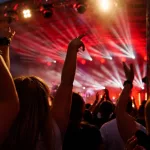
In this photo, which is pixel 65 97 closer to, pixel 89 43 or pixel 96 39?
pixel 96 39

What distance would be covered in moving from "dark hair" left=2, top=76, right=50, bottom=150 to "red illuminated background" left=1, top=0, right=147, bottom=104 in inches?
345

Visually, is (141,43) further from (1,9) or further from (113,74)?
(1,9)

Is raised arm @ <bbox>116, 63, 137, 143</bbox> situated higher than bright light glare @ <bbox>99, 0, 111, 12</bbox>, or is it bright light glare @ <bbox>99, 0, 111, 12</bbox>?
bright light glare @ <bbox>99, 0, 111, 12</bbox>

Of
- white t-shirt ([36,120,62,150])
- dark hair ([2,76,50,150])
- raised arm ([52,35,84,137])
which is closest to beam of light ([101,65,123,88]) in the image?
raised arm ([52,35,84,137])

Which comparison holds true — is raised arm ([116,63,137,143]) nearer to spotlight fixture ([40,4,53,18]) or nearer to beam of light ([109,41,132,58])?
spotlight fixture ([40,4,53,18])

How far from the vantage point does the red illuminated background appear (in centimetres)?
1276

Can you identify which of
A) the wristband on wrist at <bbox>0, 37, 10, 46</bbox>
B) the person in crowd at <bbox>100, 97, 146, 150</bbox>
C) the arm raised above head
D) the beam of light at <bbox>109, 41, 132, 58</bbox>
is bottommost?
the person in crowd at <bbox>100, 97, 146, 150</bbox>

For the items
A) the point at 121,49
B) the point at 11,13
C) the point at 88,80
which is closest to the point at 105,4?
the point at 11,13

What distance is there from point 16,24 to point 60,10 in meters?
2.44

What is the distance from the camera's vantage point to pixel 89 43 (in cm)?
1702

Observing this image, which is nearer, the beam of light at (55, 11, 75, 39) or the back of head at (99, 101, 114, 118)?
the back of head at (99, 101, 114, 118)

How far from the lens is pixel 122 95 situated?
2406mm

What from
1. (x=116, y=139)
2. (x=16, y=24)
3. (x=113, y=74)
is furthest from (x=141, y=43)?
(x=116, y=139)

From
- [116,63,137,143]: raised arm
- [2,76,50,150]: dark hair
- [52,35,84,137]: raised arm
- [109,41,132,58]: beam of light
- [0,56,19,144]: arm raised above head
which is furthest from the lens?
[109,41,132,58]: beam of light
